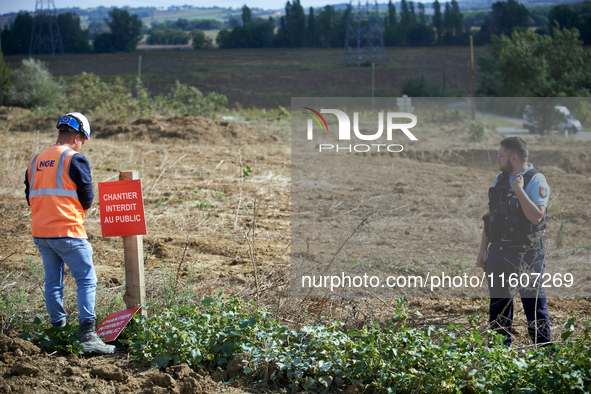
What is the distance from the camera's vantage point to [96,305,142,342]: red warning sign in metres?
4.04

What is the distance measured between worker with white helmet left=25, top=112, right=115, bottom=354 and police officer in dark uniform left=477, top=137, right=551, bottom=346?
117 inches

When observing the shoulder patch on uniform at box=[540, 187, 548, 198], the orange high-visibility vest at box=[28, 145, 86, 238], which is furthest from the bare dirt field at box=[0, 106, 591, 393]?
the shoulder patch on uniform at box=[540, 187, 548, 198]

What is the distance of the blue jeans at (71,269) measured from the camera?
3969 millimetres

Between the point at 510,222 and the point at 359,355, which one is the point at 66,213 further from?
the point at 510,222

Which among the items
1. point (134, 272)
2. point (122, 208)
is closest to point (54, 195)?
point (122, 208)

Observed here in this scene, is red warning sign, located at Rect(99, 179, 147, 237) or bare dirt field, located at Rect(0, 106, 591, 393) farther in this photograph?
red warning sign, located at Rect(99, 179, 147, 237)

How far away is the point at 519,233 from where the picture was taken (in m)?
4.07

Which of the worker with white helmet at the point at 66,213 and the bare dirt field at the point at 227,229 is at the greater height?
the worker with white helmet at the point at 66,213

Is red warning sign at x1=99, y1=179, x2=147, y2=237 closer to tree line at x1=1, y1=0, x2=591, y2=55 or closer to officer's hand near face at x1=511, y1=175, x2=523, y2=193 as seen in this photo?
officer's hand near face at x1=511, y1=175, x2=523, y2=193

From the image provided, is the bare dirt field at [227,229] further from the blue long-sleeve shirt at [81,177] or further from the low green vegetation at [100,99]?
the low green vegetation at [100,99]

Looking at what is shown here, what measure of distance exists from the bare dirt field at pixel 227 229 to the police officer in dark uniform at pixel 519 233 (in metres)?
0.23

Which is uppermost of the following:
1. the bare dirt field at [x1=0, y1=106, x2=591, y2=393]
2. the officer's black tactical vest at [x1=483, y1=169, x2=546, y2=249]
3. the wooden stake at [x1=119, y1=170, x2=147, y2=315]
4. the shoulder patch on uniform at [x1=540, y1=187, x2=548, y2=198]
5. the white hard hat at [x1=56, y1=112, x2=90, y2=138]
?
Result: the white hard hat at [x1=56, y1=112, x2=90, y2=138]

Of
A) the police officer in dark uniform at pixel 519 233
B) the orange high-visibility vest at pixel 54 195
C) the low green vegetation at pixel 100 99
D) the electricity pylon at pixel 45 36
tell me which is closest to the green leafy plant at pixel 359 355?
the police officer in dark uniform at pixel 519 233

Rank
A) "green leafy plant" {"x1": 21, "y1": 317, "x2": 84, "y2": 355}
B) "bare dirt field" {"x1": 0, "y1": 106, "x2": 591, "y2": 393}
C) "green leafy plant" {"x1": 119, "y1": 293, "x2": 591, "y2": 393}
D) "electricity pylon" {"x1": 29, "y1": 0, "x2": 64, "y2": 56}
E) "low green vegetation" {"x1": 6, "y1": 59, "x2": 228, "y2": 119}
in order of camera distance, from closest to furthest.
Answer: "green leafy plant" {"x1": 119, "y1": 293, "x2": 591, "y2": 393}, "bare dirt field" {"x1": 0, "y1": 106, "x2": 591, "y2": 393}, "green leafy plant" {"x1": 21, "y1": 317, "x2": 84, "y2": 355}, "low green vegetation" {"x1": 6, "y1": 59, "x2": 228, "y2": 119}, "electricity pylon" {"x1": 29, "y1": 0, "x2": 64, "y2": 56}
